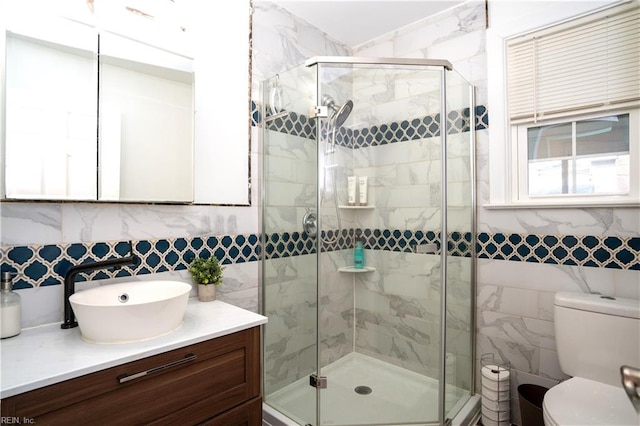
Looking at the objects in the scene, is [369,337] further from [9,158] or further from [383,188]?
[9,158]

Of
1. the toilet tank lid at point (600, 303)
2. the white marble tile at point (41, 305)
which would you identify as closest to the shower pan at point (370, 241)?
the toilet tank lid at point (600, 303)

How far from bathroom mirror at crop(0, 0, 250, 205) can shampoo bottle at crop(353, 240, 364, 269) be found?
71 cm

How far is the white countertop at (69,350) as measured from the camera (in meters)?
0.86

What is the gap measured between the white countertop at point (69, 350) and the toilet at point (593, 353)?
1259 millimetres

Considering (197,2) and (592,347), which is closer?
(592,347)

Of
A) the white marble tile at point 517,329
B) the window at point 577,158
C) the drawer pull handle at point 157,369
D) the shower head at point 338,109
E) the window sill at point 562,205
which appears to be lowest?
the white marble tile at point 517,329

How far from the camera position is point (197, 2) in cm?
166

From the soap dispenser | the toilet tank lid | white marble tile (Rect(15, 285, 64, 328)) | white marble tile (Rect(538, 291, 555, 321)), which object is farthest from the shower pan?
the soap dispenser

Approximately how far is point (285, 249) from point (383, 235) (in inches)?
22.4

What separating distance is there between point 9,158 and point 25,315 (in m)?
0.56

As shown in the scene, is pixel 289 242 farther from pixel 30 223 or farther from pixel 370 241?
pixel 30 223

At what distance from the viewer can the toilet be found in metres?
1.26

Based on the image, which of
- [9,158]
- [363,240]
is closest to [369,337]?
[363,240]

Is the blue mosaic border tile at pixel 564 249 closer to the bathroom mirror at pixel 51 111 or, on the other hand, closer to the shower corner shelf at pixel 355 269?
the shower corner shelf at pixel 355 269
